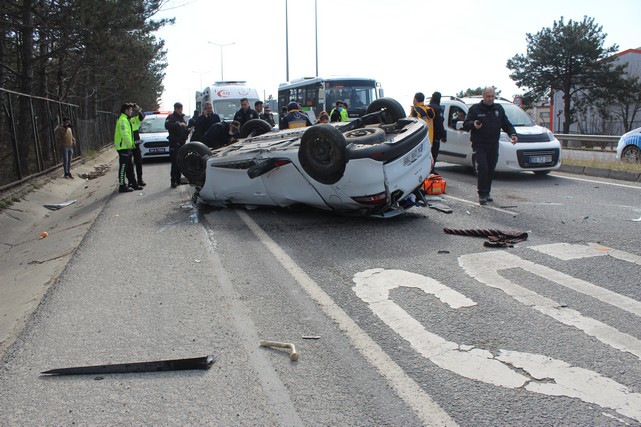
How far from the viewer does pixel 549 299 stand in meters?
4.79

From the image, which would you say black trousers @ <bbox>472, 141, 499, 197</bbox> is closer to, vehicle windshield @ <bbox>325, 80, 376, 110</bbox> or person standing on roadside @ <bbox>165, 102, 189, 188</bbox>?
person standing on roadside @ <bbox>165, 102, 189, 188</bbox>

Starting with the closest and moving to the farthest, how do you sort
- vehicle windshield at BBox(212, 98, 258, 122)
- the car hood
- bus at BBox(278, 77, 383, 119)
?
the car hood, vehicle windshield at BBox(212, 98, 258, 122), bus at BBox(278, 77, 383, 119)

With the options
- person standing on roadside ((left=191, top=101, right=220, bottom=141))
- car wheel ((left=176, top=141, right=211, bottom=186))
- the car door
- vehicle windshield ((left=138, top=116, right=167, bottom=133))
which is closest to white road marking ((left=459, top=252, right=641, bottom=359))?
car wheel ((left=176, top=141, right=211, bottom=186))

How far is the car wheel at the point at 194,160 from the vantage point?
9.53 metres

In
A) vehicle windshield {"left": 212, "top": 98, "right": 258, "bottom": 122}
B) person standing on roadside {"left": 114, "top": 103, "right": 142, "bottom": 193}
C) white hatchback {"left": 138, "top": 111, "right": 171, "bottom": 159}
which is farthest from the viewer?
vehicle windshield {"left": 212, "top": 98, "right": 258, "bottom": 122}

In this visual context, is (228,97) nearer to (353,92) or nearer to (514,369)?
(353,92)

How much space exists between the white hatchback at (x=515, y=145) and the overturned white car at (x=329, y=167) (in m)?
4.73

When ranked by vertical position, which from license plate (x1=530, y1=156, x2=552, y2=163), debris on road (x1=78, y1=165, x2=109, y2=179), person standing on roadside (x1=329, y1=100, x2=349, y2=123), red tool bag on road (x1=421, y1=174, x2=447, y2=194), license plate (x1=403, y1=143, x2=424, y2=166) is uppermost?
Answer: person standing on roadside (x1=329, y1=100, x2=349, y2=123)

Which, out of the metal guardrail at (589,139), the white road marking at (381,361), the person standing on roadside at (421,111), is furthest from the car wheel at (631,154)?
the white road marking at (381,361)

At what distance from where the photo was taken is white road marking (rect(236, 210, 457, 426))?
3.12 metres

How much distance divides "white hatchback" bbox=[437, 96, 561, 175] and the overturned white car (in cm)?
473

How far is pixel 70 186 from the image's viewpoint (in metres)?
16.4

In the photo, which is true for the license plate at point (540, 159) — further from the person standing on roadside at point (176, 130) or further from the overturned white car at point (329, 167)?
the person standing on roadside at point (176, 130)

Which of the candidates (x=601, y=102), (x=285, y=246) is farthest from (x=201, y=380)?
(x=601, y=102)
